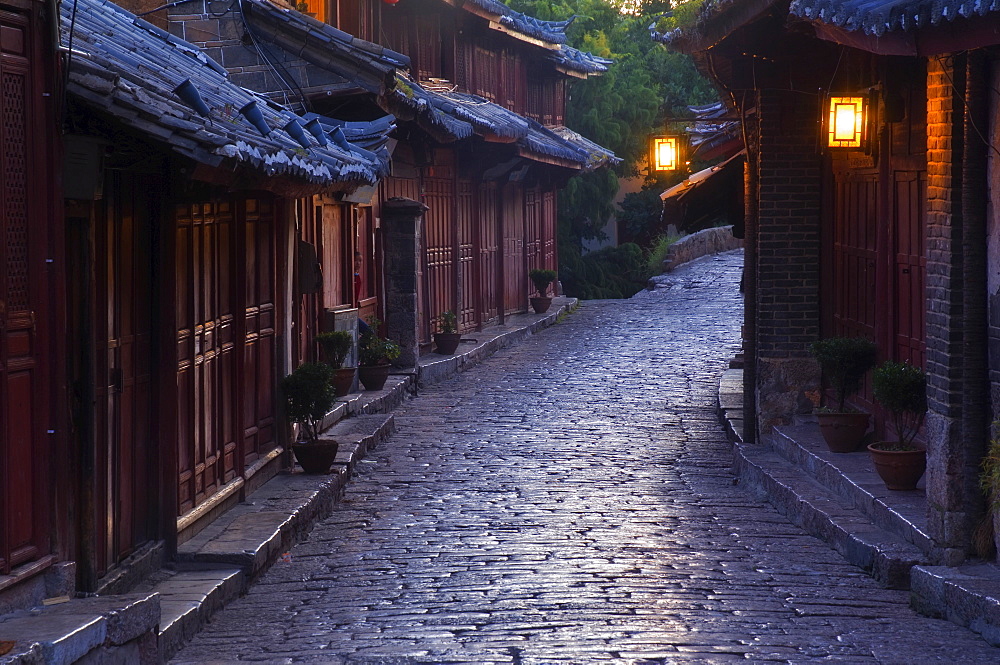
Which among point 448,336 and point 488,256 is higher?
point 488,256

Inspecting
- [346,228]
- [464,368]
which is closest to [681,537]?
[346,228]

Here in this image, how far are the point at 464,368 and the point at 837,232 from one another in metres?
8.74

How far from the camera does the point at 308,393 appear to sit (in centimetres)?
1087

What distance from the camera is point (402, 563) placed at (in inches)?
344

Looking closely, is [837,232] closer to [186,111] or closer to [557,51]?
[186,111]

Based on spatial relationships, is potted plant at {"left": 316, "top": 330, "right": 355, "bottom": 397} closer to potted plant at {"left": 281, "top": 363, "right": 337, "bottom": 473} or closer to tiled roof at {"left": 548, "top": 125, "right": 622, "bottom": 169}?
potted plant at {"left": 281, "top": 363, "right": 337, "bottom": 473}

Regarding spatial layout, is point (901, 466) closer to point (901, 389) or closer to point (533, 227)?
point (901, 389)

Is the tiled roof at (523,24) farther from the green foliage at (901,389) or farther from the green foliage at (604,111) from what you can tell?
the green foliage at (901,389)

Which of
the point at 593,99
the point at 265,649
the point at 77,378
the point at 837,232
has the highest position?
the point at 593,99

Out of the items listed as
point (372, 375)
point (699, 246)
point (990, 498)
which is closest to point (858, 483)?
point (990, 498)

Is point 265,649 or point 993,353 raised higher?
point 993,353

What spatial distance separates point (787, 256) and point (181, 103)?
7.62 m

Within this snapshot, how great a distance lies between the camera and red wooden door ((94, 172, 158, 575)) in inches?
275

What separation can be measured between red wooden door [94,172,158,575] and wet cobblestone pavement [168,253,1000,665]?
773mm
